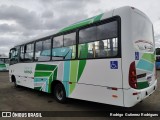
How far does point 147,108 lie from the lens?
278 inches

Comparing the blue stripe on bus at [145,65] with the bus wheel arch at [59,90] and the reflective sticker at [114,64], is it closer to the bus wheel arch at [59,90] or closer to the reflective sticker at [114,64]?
the reflective sticker at [114,64]

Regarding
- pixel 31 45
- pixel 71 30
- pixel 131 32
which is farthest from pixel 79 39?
pixel 31 45

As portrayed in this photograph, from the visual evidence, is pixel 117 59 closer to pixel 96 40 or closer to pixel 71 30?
pixel 96 40

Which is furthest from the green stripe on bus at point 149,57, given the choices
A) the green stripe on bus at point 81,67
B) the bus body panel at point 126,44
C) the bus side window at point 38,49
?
the bus side window at point 38,49

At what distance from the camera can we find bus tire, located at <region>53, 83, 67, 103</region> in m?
7.86

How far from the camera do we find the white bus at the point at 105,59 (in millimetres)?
5410

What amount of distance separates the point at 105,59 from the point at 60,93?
317 cm

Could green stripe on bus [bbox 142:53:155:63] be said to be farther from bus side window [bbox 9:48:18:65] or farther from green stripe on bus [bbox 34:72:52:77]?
bus side window [bbox 9:48:18:65]

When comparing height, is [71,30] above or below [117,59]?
above

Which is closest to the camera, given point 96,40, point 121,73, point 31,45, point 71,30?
point 121,73

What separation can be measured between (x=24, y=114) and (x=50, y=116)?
3.27ft

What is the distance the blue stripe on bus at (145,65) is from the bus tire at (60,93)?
3.29 meters

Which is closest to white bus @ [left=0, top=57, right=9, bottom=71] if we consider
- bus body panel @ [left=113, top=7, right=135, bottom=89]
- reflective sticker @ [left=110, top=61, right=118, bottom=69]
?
reflective sticker @ [left=110, top=61, right=118, bottom=69]

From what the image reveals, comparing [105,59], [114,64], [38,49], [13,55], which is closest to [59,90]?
[38,49]
